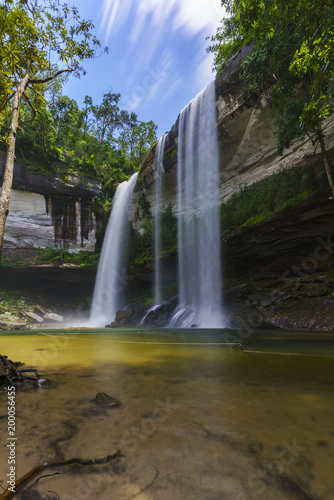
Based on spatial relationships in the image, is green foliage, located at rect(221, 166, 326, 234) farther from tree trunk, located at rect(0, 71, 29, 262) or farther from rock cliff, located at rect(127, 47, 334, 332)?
tree trunk, located at rect(0, 71, 29, 262)

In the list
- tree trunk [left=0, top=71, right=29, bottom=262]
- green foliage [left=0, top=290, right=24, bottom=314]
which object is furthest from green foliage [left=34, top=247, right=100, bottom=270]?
tree trunk [left=0, top=71, right=29, bottom=262]

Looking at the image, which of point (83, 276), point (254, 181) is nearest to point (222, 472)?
point (254, 181)

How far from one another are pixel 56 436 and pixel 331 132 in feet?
44.0

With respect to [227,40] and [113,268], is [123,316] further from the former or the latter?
[227,40]

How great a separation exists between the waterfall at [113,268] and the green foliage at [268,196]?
10.2 m

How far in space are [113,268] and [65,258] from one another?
4465mm

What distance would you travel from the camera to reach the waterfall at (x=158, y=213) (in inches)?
731

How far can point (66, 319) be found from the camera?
20047 mm

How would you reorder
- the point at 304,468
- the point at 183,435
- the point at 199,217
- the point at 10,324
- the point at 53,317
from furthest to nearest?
1. the point at 53,317
2. the point at 199,217
3. the point at 10,324
4. the point at 183,435
5. the point at 304,468

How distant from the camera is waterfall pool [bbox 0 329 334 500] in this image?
1.05m

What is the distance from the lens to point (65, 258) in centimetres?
2181

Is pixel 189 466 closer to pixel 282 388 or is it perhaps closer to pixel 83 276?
pixel 282 388

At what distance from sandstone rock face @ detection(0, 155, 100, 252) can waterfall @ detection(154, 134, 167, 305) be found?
298 inches

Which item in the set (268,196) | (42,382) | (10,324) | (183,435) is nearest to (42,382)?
(42,382)
